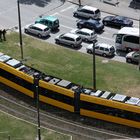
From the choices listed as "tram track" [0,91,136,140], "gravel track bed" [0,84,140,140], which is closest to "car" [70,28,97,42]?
"gravel track bed" [0,84,140,140]

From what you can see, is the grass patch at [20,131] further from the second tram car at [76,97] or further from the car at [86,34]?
the car at [86,34]

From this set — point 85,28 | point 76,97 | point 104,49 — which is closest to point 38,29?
point 85,28

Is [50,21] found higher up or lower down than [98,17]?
higher up

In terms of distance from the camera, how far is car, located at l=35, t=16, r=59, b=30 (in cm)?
6911

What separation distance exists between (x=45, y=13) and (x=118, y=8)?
1049cm

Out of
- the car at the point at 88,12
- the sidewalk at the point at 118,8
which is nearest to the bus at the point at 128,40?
the car at the point at 88,12

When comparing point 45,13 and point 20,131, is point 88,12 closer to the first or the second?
point 45,13

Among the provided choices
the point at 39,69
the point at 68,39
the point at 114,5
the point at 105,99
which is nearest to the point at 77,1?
the point at 114,5

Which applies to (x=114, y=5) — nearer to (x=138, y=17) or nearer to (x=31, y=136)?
(x=138, y=17)

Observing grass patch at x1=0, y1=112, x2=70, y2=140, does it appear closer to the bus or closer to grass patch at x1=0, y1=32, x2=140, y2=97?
grass patch at x1=0, y1=32, x2=140, y2=97

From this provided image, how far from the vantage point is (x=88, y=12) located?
72.4 m

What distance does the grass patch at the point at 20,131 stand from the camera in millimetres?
48625

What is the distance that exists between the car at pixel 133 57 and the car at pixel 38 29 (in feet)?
37.8

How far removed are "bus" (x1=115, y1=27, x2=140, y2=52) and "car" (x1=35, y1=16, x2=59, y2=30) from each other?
346 inches
